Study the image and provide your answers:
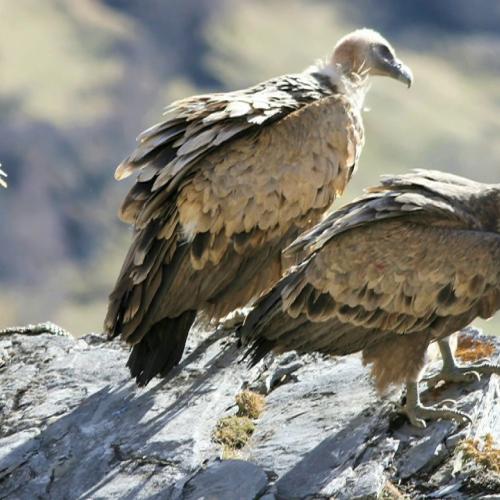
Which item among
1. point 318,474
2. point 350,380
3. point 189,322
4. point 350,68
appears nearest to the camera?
point 318,474

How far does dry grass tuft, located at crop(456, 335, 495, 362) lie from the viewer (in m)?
9.66

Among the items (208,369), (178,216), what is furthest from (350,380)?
(178,216)

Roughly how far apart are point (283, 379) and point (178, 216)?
1.57 meters

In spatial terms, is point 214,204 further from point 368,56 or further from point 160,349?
point 368,56

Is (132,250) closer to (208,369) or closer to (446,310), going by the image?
(208,369)

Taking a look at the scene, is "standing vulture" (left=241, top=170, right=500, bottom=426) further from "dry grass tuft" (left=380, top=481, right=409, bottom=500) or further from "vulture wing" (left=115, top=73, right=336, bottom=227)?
"vulture wing" (left=115, top=73, right=336, bottom=227)

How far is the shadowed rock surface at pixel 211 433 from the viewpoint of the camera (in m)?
8.04

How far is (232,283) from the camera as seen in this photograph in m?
10.0

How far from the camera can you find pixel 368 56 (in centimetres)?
1206

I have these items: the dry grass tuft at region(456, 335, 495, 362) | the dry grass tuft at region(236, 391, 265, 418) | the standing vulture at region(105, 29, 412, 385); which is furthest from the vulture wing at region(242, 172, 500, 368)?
the standing vulture at region(105, 29, 412, 385)

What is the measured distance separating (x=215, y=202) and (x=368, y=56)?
125 inches

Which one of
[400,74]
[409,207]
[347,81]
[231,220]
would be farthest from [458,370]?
[400,74]

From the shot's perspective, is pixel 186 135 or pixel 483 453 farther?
pixel 186 135

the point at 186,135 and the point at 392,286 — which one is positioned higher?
the point at 186,135
